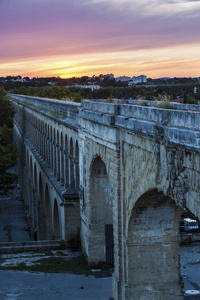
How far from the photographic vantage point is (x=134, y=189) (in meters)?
13.0

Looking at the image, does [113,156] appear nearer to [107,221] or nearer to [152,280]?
[152,280]

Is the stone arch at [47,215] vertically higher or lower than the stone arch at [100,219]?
lower

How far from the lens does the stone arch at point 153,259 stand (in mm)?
13922

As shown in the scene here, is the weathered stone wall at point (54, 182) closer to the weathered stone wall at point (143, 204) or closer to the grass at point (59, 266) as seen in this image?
the grass at point (59, 266)

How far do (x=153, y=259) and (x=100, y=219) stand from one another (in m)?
5.12

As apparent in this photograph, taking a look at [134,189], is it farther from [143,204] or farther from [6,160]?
[6,160]

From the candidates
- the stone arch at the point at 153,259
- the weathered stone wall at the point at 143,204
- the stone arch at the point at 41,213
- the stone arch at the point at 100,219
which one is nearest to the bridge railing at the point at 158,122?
the weathered stone wall at the point at 143,204

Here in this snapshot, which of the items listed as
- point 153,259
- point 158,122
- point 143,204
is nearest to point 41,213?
point 153,259

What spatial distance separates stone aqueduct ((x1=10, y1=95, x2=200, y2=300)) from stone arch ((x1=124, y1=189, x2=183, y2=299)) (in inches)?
1.0

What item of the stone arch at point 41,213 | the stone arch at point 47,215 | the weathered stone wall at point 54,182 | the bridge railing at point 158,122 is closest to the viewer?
the bridge railing at point 158,122

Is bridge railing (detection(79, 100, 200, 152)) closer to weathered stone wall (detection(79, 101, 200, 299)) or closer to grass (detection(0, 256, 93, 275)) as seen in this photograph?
weathered stone wall (detection(79, 101, 200, 299))

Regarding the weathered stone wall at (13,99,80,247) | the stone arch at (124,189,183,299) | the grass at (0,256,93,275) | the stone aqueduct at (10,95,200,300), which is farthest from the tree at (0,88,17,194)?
the stone arch at (124,189,183,299)

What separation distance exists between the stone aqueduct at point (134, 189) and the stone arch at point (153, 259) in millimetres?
26

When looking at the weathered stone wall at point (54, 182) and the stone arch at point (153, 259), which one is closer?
the stone arch at point (153, 259)
